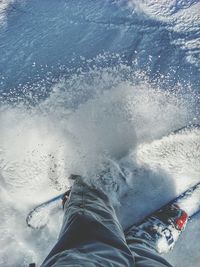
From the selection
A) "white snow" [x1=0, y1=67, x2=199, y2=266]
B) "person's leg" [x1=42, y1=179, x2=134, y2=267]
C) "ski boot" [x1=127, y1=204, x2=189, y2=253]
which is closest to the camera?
"person's leg" [x1=42, y1=179, x2=134, y2=267]

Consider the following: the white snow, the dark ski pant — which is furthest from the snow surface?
the dark ski pant

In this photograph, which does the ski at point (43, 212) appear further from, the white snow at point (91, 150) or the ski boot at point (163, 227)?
the ski boot at point (163, 227)

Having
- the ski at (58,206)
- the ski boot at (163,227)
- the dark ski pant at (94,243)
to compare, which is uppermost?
the dark ski pant at (94,243)

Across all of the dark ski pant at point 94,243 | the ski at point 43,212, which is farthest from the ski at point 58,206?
the dark ski pant at point 94,243

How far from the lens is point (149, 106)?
2391 mm

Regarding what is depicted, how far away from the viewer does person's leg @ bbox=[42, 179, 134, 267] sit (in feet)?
3.80

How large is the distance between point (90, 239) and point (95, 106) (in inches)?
48.8

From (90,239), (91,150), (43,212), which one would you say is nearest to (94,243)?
(90,239)

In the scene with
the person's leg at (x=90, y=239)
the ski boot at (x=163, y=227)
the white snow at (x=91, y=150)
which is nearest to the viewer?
the person's leg at (x=90, y=239)

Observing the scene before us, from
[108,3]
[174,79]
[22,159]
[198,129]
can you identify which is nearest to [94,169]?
[22,159]

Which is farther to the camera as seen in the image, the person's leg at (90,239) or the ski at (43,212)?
the ski at (43,212)

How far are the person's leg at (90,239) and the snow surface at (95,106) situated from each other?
0.54 m

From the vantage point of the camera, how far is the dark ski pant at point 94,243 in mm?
1158

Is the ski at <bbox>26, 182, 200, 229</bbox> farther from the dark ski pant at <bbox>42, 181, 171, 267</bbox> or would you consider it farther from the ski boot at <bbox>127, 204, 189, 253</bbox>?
the dark ski pant at <bbox>42, 181, 171, 267</bbox>
